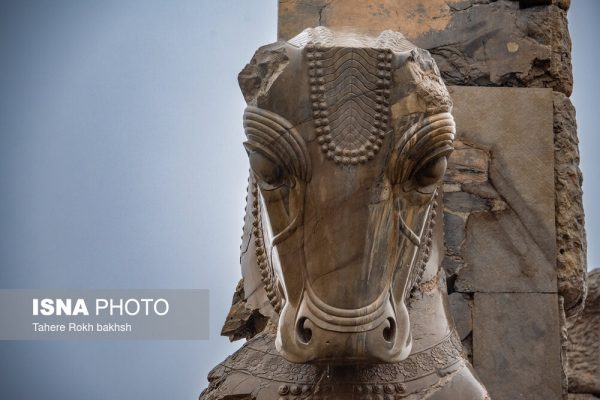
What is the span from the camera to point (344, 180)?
2.19 m

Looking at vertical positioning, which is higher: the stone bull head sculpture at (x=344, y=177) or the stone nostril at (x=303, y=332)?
the stone bull head sculpture at (x=344, y=177)

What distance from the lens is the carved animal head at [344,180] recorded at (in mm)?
2146

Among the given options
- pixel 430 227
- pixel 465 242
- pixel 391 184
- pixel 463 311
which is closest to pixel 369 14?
pixel 465 242

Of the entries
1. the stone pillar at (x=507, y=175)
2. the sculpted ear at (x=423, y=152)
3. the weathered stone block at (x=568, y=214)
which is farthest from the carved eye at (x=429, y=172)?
the weathered stone block at (x=568, y=214)

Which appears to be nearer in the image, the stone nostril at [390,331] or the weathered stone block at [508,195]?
the stone nostril at [390,331]

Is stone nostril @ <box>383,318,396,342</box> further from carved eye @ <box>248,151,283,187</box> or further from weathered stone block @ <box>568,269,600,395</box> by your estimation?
weathered stone block @ <box>568,269,600,395</box>

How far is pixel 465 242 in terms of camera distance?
3.61 meters

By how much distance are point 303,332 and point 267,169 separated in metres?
0.40

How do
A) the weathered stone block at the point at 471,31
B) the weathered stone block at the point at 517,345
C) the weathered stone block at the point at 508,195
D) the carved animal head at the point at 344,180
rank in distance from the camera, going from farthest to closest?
the weathered stone block at the point at 471,31, the weathered stone block at the point at 508,195, the weathered stone block at the point at 517,345, the carved animal head at the point at 344,180

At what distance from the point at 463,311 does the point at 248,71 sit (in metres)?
1.55

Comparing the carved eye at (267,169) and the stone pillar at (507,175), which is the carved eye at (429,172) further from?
the stone pillar at (507,175)

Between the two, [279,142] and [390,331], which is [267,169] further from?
[390,331]

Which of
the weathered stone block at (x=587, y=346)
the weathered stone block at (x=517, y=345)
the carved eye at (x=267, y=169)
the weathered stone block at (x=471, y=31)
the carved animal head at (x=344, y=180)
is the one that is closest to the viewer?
the carved animal head at (x=344, y=180)

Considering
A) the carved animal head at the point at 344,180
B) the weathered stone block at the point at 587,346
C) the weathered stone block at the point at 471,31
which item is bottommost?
the weathered stone block at the point at 587,346
